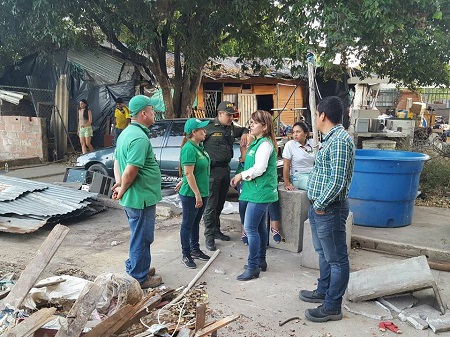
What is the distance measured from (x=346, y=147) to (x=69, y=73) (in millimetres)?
13161

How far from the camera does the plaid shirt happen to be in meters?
3.37

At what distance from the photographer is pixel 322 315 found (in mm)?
3654

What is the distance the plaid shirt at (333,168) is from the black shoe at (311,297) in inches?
42.0

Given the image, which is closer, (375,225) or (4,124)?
(375,225)

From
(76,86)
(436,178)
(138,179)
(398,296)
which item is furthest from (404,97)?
(138,179)

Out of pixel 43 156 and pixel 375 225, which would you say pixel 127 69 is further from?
pixel 375 225

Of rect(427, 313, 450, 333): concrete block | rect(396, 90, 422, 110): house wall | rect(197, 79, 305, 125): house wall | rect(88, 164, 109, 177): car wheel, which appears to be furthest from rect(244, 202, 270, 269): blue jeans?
rect(396, 90, 422, 110): house wall

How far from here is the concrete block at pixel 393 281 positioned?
380 cm

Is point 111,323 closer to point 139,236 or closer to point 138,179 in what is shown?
point 139,236

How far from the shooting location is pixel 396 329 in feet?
11.6

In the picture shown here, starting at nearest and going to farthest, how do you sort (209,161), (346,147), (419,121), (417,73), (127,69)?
(346,147) < (209,161) < (417,73) < (127,69) < (419,121)

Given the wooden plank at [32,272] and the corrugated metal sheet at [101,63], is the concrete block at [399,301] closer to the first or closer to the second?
the wooden plank at [32,272]

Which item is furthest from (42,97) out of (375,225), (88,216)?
(375,225)

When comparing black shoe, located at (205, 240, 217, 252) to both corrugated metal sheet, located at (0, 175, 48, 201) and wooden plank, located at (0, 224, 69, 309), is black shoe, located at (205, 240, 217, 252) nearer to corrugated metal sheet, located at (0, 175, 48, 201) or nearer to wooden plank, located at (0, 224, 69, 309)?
wooden plank, located at (0, 224, 69, 309)
